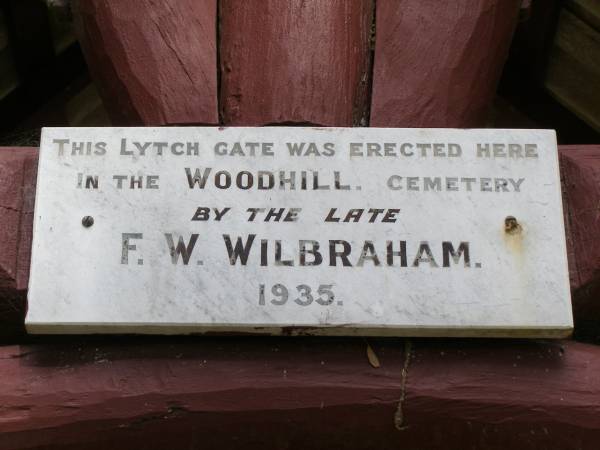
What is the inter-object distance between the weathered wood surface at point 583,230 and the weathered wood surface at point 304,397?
10cm

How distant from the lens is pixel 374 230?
1339 millimetres

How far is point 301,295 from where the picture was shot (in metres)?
1.31

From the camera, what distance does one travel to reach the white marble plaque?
131cm

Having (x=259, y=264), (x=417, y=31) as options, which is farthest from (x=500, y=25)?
(x=259, y=264)

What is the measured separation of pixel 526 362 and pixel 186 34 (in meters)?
0.62

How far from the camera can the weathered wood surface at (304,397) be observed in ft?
4.33

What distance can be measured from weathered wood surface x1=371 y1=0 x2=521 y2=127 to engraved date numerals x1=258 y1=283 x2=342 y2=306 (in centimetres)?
29

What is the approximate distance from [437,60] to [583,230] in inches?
12.2

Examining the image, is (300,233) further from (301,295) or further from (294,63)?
(294,63)

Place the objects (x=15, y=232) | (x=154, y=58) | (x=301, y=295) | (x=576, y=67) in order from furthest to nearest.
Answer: (x=576, y=67)
(x=154, y=58)
(x=15, y=232)
(x=301, y=295)

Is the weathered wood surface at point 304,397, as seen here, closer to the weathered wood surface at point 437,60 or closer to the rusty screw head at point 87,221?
the rusty screw head at point 87,221

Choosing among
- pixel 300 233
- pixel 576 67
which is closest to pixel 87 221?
pixel 300 233

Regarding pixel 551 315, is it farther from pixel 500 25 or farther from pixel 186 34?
pixel 186 34

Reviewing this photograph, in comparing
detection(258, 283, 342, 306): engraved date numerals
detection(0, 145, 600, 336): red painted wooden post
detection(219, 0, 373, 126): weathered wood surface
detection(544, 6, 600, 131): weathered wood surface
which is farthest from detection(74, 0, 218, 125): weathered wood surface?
detection(544, 6, 600, 131): weathered wood surface
